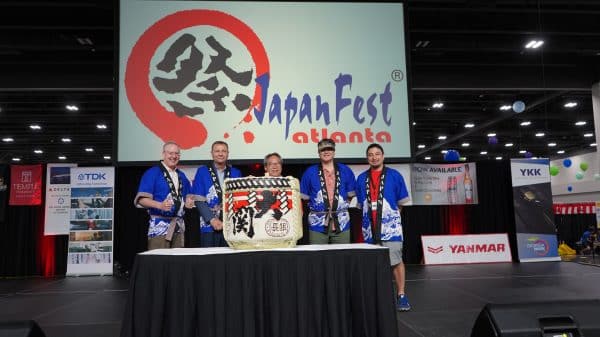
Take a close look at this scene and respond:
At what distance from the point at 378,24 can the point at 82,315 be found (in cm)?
413

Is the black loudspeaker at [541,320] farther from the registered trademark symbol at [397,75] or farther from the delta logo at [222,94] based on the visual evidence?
the registered trademark symbol at [397,75]

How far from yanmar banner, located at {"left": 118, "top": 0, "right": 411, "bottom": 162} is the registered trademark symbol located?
11 millimetres

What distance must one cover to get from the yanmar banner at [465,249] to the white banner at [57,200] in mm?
5897

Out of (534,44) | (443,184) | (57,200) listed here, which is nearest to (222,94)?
Result: (57,200)

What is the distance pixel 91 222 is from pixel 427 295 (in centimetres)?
499

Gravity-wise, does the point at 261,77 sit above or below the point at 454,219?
above

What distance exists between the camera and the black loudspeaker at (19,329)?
1.24 metres

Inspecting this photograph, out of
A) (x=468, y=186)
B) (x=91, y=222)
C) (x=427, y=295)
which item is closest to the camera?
(x=427, y=295)

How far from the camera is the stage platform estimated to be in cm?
295

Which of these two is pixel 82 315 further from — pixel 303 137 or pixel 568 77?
pixel 568 77

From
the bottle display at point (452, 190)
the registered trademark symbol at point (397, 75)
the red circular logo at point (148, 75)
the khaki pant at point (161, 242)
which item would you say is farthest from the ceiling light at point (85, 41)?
the bottle display at point (452, 190)

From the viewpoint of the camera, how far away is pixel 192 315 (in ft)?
4.55

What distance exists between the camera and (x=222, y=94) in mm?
4492

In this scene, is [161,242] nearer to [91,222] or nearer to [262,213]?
[262,213]
